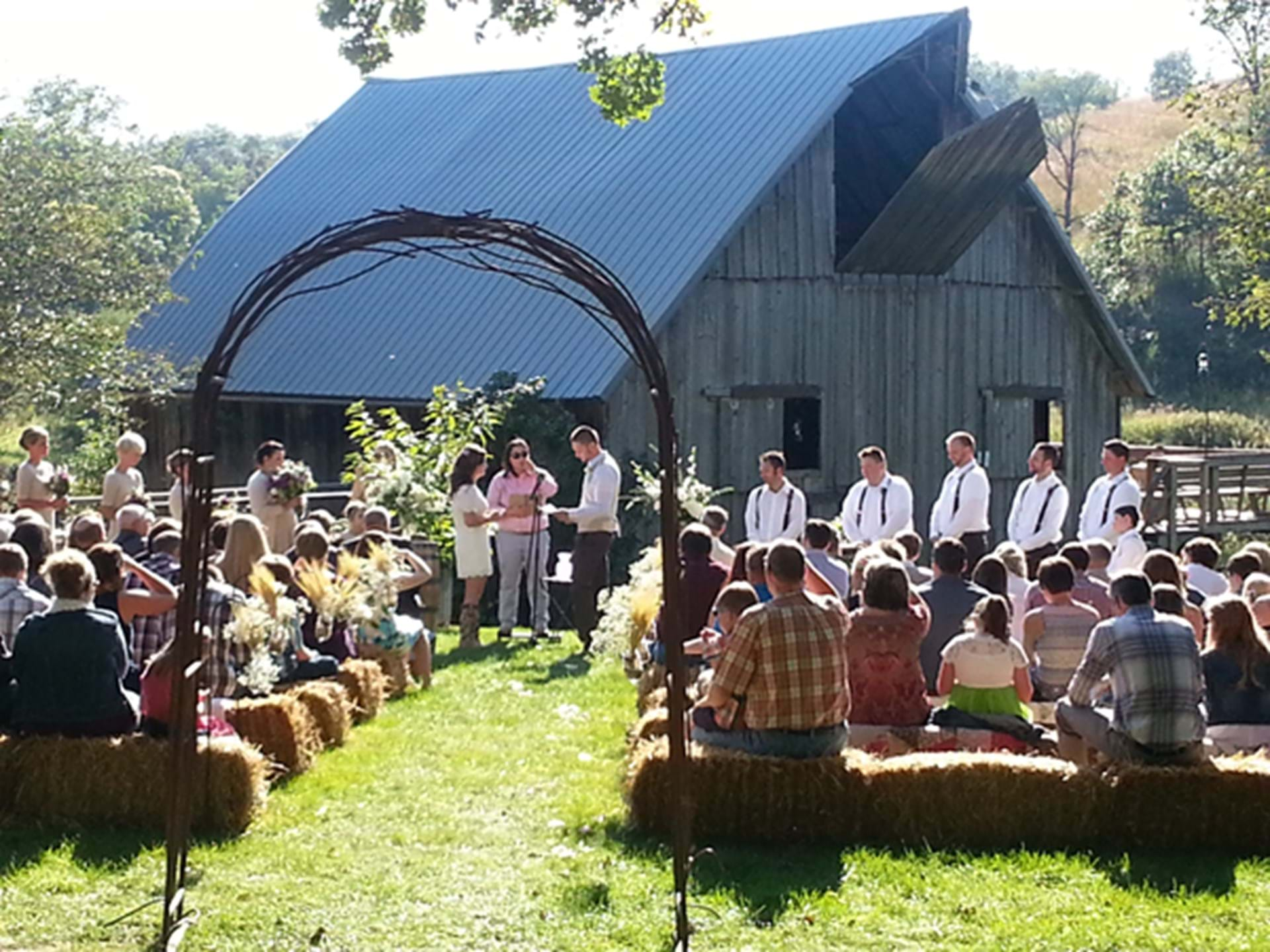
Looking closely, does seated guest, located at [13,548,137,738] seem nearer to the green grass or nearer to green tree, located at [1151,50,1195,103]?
the green grass

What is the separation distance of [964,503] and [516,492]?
12.3 ft

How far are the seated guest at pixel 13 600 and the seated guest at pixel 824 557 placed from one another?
4938mm

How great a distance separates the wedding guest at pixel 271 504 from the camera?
571 inches

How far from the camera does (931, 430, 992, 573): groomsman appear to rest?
15.1 m

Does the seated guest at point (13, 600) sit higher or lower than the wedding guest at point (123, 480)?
lower

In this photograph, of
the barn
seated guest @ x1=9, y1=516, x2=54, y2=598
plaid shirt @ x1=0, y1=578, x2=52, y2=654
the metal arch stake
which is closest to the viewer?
the metal arch stake

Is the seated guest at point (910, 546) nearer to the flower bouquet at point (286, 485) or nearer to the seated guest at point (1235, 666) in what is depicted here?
the seated guest at point (1235, 666)

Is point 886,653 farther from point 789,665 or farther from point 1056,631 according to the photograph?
point 1056,631

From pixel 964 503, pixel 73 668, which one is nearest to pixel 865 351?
pixel 964 503

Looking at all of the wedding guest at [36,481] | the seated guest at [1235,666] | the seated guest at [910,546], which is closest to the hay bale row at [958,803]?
the seated guest at [1235,666]

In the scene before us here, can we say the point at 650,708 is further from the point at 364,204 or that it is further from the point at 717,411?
the point at 364,204

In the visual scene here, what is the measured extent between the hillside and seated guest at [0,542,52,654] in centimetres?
7886

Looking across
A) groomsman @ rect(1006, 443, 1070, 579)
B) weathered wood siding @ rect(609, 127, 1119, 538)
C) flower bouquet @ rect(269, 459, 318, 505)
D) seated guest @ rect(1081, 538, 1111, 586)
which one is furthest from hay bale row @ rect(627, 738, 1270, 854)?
weathered wood siding @ rect(609, 127, 1119, 538)

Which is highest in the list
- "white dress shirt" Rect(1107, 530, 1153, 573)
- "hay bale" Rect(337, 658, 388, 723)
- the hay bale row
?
"white dress shirt" Rect(1107, 530, 1153, 573)
